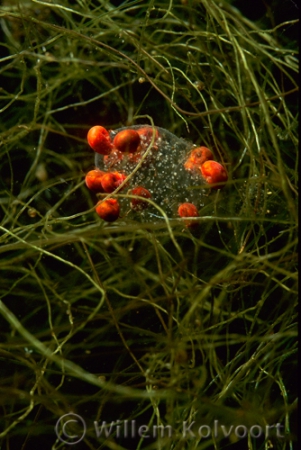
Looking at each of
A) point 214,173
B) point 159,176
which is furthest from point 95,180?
point 214,173

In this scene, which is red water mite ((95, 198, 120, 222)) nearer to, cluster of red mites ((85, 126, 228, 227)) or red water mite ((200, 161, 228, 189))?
cluster of red mites ((85, 126, 228, 227))

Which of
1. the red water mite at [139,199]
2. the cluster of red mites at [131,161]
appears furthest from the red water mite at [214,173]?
the red water mite at [139,199]

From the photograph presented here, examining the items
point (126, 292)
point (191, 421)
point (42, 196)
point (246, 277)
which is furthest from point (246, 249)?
point (42, 196)

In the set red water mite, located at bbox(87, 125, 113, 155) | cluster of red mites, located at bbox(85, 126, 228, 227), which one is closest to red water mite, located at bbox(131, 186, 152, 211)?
cluster of red mites, located at bbox(85, 126, 228, 227)

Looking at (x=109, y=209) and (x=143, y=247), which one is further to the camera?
(x=143, y=247)

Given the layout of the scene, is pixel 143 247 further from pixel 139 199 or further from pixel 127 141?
pixel 127 141
